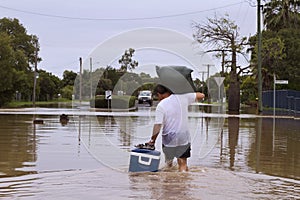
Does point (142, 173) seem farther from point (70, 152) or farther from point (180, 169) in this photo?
point (70, 152)

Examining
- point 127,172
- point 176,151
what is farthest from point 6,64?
point 176,151

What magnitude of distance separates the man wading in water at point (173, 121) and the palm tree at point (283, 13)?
149 ft

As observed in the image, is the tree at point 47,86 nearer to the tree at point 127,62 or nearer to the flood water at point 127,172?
the flood water at point 127,172

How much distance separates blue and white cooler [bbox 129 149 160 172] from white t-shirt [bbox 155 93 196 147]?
30 cm

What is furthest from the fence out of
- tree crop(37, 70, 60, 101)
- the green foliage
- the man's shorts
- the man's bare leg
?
tree crop(37, 70, 60, 101)

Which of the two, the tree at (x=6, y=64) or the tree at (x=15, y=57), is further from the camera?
the tree at (x=15, y=57)

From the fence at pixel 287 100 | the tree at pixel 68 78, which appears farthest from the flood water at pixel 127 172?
the tree at pixel 68 78

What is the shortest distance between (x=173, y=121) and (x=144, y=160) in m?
0.79

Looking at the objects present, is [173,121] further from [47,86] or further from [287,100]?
[47,86]

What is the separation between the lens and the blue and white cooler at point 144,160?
367 inches

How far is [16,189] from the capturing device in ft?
28.7

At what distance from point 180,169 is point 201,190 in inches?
48.8

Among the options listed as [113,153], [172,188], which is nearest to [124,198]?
[172,188]

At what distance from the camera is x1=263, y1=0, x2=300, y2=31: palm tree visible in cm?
5408
